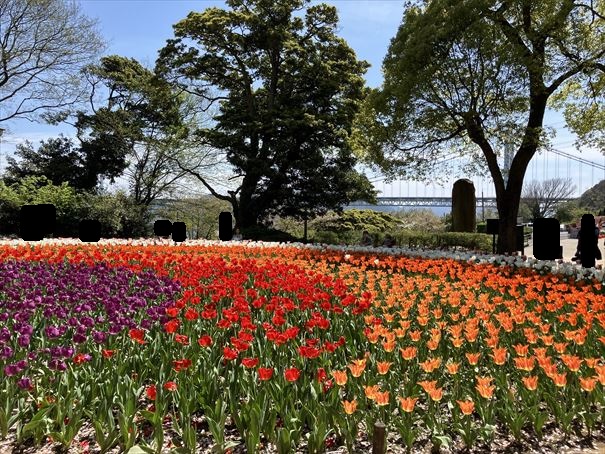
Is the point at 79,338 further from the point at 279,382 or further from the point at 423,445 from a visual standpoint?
the point at 423,445

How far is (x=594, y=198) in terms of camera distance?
207 ft

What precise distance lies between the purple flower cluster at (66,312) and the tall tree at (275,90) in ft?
52.0

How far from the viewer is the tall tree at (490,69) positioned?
1258 centimetres

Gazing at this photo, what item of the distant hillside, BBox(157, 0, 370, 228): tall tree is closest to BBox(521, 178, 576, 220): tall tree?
the distant hillside

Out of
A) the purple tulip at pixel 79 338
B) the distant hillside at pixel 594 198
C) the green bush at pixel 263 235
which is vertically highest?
the distant hillside at pixel 594 198

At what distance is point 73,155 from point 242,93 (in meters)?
10.6

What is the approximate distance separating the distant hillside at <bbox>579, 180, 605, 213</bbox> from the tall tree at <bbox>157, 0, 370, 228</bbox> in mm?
48038

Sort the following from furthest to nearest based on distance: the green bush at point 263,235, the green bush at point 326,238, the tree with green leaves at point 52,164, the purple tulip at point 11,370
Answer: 1. the tree with green leaves at point 52,164
2. the green bush at point 326,238
3. the green bush at point 263,235
4. the purple tulip at point 11,370

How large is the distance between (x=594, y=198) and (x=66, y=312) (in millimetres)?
69329

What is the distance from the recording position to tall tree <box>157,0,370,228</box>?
2272 centimetres

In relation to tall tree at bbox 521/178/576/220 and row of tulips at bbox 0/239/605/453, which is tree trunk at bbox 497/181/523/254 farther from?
tall tree at bbox 521/178/576/220

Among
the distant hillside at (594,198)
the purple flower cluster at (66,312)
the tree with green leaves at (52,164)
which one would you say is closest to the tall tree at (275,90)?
the tree with green leaves at (52,164)

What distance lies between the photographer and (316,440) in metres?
2.62

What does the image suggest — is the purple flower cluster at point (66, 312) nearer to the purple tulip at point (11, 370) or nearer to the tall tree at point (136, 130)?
the purple tulip at point (11, 370)
